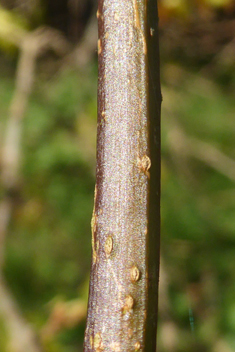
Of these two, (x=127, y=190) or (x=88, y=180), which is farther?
(x=88, y=180)

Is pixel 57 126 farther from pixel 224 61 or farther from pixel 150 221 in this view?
pixel 150 221

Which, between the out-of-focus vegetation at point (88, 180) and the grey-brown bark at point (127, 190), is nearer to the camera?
the grey-brown bark at point (127, 190)

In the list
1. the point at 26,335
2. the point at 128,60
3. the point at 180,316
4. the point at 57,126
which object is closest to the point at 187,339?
the point at 180,316

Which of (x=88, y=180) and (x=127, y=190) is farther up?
(x=88, y=180)

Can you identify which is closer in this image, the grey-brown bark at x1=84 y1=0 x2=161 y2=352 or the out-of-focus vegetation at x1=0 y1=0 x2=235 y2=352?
the grey-brown bark at x1=84 y1=0 x2=161 y2=352
